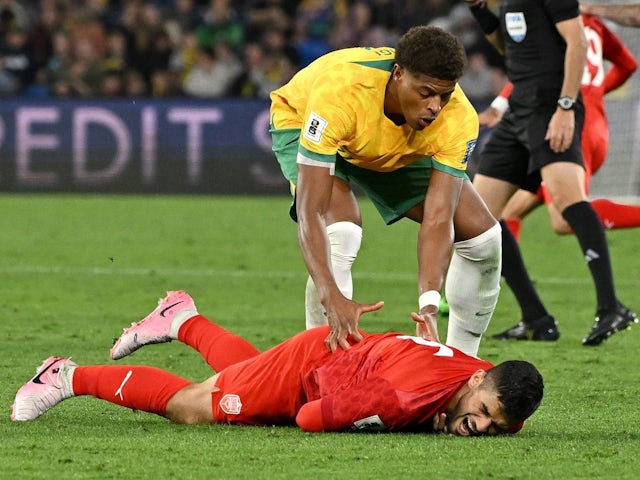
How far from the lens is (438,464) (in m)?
3.97

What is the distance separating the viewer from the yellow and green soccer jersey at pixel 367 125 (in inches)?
186

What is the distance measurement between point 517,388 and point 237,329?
300cm

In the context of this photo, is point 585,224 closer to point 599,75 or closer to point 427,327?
point 599,75

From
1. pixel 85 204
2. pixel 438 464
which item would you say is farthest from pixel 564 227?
pixel 85 204

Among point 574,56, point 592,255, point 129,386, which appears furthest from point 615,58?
point 129,386

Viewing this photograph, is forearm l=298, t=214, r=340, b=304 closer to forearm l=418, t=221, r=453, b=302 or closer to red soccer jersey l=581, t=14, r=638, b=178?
forearm l=418, t=221, r=453, b=302

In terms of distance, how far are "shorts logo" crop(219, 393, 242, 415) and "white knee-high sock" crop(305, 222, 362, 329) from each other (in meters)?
0.96

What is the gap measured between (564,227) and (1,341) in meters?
2.99

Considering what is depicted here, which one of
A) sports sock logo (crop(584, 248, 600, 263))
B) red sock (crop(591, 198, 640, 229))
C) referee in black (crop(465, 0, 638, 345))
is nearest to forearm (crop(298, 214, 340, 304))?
referee in black (crop(465, 0, 638, 345))

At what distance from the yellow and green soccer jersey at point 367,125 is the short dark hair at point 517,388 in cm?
97

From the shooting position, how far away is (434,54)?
14.7ft

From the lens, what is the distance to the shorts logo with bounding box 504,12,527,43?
704 cm

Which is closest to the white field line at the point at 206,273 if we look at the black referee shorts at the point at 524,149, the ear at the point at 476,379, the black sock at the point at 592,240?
the black referee shorts at the point at 524,149

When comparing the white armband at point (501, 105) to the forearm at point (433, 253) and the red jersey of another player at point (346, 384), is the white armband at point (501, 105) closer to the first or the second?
the forearm at point (433, 253)
